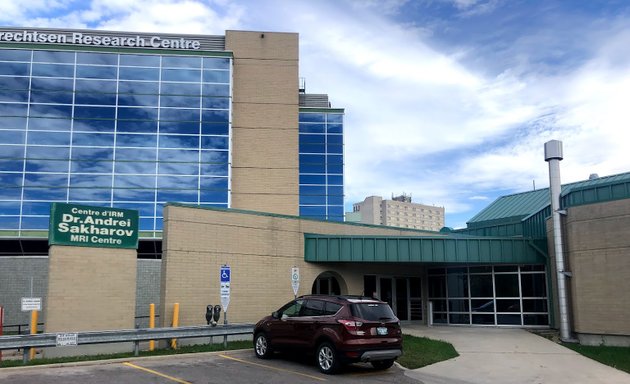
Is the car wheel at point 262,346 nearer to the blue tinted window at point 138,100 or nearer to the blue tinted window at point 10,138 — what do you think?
the blue tinted window at point 138,100

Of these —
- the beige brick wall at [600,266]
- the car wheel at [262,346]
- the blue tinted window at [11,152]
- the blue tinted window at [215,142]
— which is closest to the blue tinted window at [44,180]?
the blue tinted window at [11,152]

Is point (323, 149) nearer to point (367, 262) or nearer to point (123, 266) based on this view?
point (367, 262)

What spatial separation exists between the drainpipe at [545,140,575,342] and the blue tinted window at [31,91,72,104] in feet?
98.2

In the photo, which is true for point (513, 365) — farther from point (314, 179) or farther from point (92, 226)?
point (314, 179)

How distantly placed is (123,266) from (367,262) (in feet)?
33.3

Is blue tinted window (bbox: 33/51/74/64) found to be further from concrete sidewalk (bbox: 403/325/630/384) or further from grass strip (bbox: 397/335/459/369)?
concrete sidewalk (bbox: 403/325/630/384)

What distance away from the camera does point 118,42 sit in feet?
129

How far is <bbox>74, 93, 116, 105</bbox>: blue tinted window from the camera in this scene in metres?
37.0

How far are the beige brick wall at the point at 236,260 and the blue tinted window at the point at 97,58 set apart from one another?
75.4ft

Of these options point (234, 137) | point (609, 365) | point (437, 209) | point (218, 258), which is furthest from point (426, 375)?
point (437, 209)

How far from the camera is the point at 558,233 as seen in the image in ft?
63.9

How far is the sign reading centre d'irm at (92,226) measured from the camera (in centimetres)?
1516

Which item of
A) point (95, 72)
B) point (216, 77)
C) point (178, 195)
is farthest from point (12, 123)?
point (216, 77)

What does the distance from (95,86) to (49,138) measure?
14.7ft
